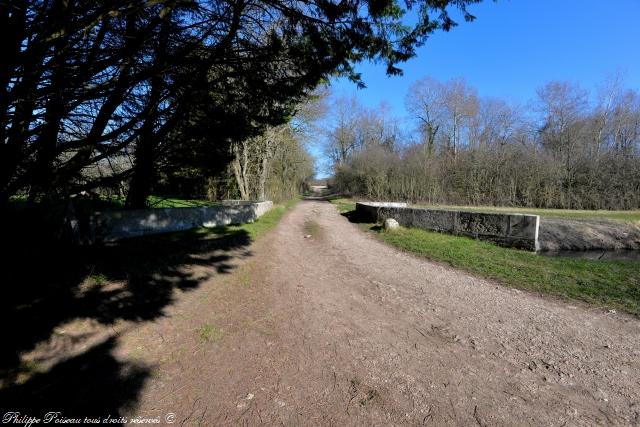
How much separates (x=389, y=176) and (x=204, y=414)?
29.5 meters

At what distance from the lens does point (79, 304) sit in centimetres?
379

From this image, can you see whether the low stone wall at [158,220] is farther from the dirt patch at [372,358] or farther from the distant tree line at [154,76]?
the dirt patch at [372,358]

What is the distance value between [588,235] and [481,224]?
5091 millimetres

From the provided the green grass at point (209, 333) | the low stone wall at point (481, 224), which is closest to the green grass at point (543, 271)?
the low stone wall at point (481, 224)

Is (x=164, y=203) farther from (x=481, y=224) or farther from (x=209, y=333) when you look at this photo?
(x=481, y=224)

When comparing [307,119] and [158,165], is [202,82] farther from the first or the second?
[307,119]

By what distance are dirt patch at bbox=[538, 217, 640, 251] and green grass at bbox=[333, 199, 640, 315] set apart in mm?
3544

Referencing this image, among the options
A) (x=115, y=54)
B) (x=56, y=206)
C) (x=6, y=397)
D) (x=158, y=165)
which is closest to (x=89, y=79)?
(x=115, y=54)

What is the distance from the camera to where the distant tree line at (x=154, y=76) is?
2.67m

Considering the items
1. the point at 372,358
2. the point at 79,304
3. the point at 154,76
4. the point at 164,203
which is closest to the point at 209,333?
the point at 79,304

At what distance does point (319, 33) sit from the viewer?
444 cm

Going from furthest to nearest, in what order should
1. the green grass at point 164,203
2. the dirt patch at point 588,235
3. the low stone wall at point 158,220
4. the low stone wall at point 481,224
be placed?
1. the dirt patch at point 588,235
2. the low stone wall at point 481,224
3. the green grass at point 164,203
4. the low stone wall at point 158,220

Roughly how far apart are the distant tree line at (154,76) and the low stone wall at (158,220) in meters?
2.16

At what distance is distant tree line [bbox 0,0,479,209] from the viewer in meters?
2.67
